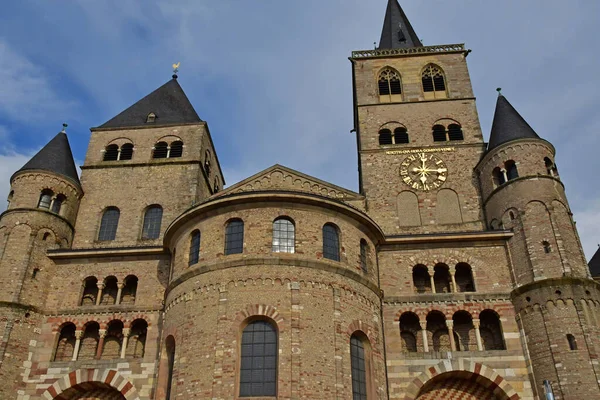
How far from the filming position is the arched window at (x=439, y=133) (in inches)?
1264

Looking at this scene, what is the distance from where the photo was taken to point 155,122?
116 ft

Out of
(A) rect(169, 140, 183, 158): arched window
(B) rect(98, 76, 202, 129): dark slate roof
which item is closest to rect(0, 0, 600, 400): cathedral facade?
(A) rect(169, 140, 183, 158): arched window

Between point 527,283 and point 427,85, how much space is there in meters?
16.3

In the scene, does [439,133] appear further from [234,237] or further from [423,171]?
[234,237]

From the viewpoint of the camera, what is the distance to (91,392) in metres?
23.5

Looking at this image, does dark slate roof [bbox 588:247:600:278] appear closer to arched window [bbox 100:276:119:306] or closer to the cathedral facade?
the cathedral facade

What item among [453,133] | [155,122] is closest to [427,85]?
[453,133]

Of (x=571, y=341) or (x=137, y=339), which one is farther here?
(x=137, y=339)

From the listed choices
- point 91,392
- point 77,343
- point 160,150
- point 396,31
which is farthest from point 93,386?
point 396,31

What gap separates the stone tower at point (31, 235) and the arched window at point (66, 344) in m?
1.17

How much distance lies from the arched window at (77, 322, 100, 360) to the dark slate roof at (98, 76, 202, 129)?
14116 mm

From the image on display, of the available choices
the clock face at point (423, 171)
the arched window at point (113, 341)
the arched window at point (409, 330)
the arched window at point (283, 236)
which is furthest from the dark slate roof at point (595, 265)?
the arched window at point (113, 341)

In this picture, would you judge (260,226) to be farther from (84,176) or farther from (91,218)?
(84,176)

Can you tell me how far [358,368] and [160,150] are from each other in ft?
62.6
